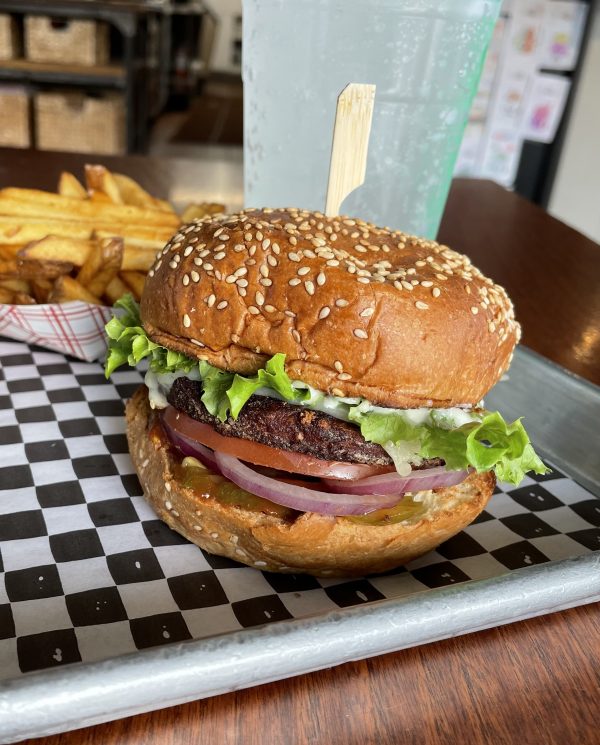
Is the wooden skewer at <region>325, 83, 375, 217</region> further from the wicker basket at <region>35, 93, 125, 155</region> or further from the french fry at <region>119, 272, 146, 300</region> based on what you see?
the wicker basket at <region>35, 93, 125, 155</region>

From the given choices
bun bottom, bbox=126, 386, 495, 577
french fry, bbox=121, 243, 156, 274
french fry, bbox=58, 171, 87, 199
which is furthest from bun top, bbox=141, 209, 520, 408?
french fry, bbox=58, 171, 87, 199

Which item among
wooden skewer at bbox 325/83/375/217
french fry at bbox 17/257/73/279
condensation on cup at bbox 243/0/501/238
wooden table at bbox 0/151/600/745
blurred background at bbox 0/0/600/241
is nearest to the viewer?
wooden table at bbox 0/151/600/745

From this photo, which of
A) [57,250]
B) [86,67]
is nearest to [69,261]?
[57,250]

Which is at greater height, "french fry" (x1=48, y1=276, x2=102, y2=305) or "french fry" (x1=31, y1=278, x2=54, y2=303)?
"french fry" (x1=48, y1=276, x2=102, y2=305)

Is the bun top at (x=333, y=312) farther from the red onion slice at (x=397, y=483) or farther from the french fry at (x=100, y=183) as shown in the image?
the french fry at (x=100, y=183)

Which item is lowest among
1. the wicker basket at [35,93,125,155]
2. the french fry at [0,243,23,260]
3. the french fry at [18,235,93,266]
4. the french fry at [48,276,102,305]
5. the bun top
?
the wicker basket at [35,93,125,155]

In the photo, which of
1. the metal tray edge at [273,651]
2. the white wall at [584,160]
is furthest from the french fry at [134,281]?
the white wall at [584,160]

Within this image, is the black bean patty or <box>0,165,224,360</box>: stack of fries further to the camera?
<box>0,165,224,360</box>: stack of fries

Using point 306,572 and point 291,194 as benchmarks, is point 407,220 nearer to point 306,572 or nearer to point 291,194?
point 291,194
